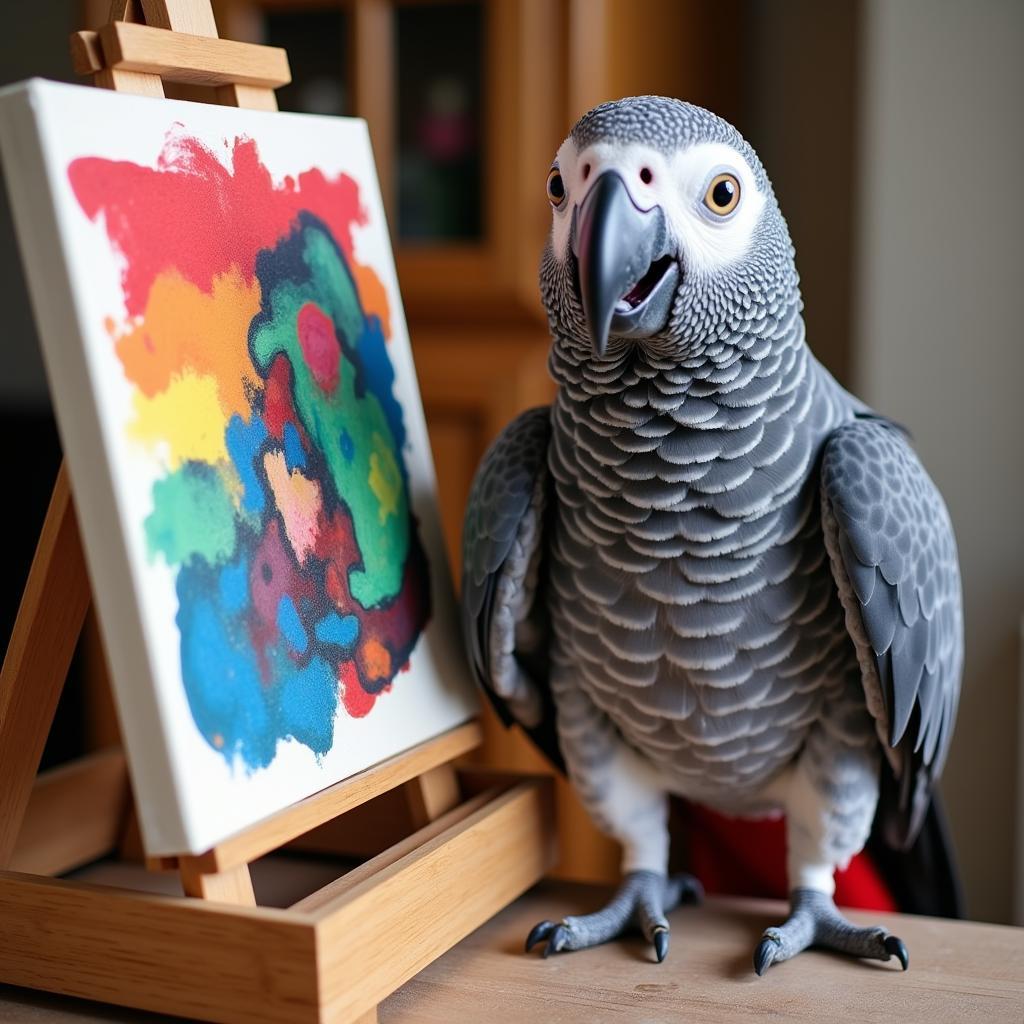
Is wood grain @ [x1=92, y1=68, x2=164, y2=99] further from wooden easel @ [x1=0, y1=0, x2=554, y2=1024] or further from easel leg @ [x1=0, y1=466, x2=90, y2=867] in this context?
easel leg @ [x1=0, y1=466, x2=90, y2=867]

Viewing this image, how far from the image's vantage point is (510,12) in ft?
4.08

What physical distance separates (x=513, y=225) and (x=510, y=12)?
0.23 meters

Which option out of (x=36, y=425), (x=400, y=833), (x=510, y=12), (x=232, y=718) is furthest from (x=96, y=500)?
(x=36, y=425)

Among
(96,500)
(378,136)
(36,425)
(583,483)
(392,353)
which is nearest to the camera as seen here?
(96,500)

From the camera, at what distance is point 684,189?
2.14ft

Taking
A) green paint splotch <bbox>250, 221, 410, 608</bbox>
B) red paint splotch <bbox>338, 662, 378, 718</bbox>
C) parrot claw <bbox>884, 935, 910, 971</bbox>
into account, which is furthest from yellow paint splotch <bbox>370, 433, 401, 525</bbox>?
parrot claw <bbox>884, 935, 910, 971</bbox>

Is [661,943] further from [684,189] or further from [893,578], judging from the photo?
[684,189]

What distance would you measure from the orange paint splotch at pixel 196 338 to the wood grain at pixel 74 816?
0.40 metres

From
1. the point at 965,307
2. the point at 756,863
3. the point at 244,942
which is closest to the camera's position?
the point at 244,942

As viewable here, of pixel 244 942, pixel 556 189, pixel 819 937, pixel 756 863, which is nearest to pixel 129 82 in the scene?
pixel 556 189

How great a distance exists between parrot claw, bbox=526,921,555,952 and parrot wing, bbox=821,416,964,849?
267 mm

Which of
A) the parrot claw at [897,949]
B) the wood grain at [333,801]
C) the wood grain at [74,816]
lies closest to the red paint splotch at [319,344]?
the wood grain at [333,801]

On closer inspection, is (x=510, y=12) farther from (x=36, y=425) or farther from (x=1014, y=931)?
(x=1014, y=931)

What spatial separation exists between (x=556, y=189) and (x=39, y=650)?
1.41 feet
